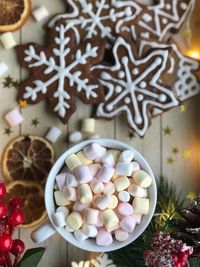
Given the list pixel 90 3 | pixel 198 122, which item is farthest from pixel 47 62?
pixel 198 122

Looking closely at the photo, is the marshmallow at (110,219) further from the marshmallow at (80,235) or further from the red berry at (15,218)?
the red berry at (15,218)

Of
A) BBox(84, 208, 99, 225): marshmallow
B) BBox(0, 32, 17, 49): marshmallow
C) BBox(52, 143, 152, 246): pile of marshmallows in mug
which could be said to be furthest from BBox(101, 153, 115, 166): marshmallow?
BBox(0, 32, 17, 49): marshmallow

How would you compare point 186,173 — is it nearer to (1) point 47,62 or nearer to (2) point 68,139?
(2) point 68,139

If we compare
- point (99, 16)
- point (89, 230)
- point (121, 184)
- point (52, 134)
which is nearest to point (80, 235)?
point (89, 230)

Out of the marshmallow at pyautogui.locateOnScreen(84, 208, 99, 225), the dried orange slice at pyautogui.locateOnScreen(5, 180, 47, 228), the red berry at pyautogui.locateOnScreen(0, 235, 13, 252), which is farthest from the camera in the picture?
the dried orange slice at pyautogui.locateOnScreen(5, 180, 47, 228)

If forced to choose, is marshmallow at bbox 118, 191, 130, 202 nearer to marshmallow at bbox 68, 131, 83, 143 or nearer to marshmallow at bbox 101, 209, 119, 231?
marshmallow at bbox 101, 209, 119, 231

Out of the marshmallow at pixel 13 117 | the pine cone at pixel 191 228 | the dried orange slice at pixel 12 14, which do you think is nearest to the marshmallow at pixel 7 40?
the dried orange slice at pixel 12 14
